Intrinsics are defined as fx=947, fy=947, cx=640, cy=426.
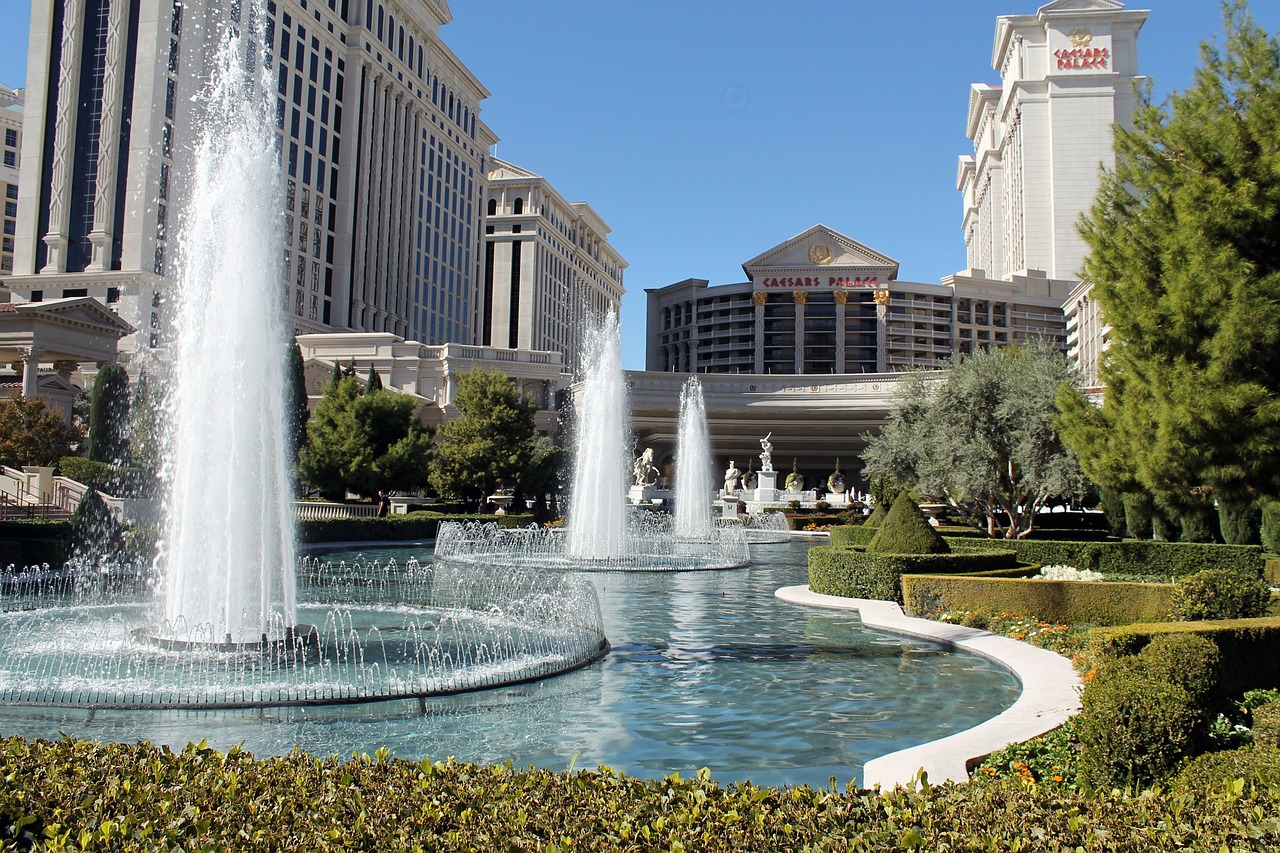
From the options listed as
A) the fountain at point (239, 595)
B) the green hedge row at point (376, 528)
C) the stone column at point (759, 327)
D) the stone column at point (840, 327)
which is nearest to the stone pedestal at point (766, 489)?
the green hedge row at point (376, 528)

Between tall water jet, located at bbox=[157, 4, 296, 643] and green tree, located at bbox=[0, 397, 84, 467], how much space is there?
27619 millimetres

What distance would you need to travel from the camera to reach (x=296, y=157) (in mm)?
79438

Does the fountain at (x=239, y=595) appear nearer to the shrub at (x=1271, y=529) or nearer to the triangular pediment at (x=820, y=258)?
the shrub at (x=1271, y=529)

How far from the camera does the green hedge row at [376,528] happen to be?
30766 millimetres

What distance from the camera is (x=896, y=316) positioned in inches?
4483

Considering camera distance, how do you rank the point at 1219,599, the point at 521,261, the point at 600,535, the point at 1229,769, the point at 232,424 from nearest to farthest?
the point at 1229,769, the point at 1219,599, the point at 232,424, the point at 600,535, the point at 521,261

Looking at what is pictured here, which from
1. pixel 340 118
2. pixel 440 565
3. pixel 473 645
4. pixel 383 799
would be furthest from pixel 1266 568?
pixel 340 118

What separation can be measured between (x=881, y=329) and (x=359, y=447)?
85.1 meters

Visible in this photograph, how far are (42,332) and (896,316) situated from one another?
91.6 meters

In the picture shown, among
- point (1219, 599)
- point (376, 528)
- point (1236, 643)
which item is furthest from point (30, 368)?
point (1236, 643)

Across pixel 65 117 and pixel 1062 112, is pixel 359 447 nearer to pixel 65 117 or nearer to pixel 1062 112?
pixel 65 117

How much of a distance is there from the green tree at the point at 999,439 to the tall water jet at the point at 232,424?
81.6ft

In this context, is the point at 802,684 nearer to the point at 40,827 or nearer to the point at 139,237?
the point at 40,827

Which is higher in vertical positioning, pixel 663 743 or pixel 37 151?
pixel 37 151
